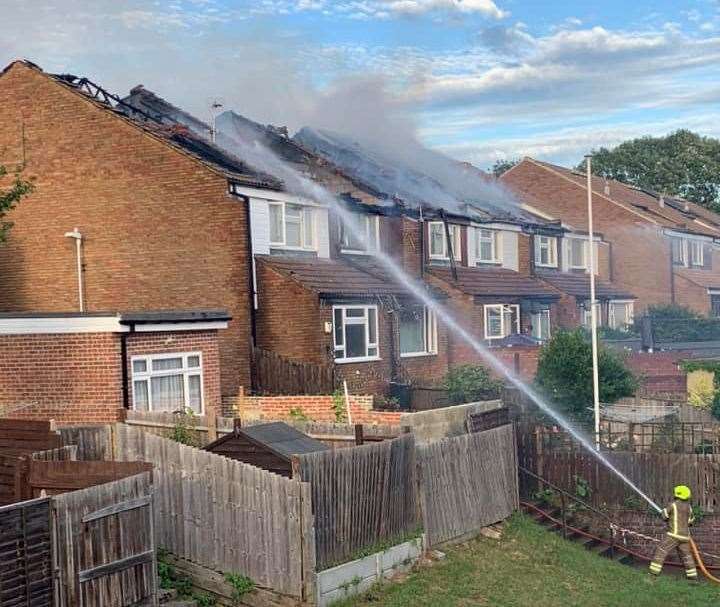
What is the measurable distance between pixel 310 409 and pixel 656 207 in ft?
139

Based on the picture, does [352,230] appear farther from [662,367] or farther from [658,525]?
[658,525]

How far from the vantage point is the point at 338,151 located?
129 feet

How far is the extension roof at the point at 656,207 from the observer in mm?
54250

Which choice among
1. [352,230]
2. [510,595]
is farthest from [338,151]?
[510,595]

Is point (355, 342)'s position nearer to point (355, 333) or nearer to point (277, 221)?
point (355, 333)

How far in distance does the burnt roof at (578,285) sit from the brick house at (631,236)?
0.98 meters

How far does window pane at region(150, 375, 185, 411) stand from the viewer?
19.8 m

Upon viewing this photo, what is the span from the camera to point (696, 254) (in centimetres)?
5788

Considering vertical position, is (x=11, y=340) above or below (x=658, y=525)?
above

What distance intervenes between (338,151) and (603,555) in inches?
920

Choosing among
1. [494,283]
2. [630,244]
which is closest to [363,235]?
[494,283]

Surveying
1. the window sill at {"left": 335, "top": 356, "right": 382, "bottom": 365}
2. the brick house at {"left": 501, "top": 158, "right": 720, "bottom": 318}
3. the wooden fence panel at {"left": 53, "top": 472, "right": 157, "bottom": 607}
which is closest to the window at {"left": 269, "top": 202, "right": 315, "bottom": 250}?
the window sill at {"left": 335, "top": 356, "right": 382, "bottom": 365}

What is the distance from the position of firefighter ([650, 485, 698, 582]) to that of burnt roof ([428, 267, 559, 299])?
55.5ft

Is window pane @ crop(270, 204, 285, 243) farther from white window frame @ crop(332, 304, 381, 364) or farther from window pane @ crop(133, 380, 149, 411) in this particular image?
window pane @ crop(133, 380, 149, 411)
